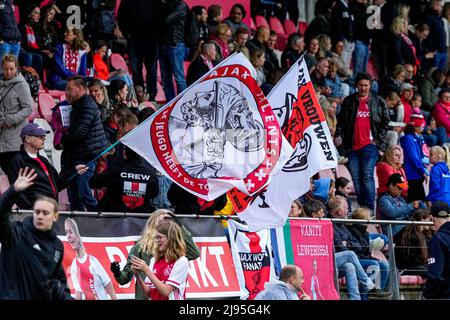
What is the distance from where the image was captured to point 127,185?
575 inches

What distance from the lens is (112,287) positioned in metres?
13.4

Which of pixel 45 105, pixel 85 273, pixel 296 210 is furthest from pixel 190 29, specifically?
pixel 85 273

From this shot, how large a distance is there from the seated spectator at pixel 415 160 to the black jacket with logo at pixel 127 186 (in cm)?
637

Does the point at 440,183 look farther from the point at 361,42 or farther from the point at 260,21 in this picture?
the point at 260,21

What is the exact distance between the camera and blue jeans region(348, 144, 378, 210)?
1927 centimetres

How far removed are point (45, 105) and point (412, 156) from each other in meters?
5.33

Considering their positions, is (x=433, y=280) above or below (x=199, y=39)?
below

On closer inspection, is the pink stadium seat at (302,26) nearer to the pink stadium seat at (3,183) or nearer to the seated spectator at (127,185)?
the pink stadium seat at (3,183)

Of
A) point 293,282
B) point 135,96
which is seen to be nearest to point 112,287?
point 293,282

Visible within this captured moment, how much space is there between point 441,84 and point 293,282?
1184 centimetres

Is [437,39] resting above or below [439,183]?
above

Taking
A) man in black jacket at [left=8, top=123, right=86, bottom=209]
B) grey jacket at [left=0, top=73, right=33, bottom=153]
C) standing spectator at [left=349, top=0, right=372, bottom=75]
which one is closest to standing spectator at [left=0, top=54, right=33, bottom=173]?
grey jacket at [left=0, top=73, right=33, bottom=153]

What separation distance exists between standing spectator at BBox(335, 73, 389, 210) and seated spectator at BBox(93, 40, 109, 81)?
3.28 meters
